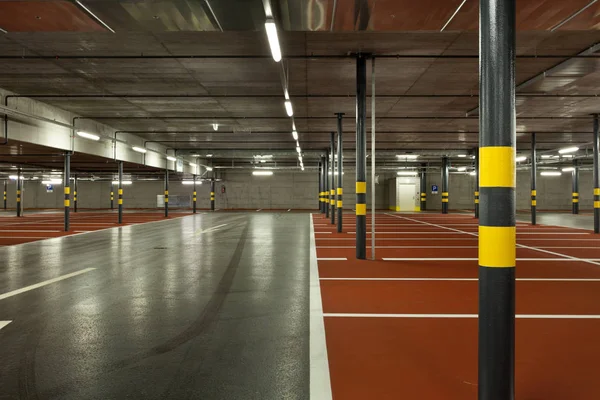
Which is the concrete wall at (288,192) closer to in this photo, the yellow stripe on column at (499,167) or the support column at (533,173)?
the support column at (533,173)

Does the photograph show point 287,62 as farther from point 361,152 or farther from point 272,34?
point 272,34

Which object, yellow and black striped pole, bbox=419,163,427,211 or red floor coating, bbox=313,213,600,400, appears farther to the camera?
yellow and black striped pole, bbox=419,163,427,211

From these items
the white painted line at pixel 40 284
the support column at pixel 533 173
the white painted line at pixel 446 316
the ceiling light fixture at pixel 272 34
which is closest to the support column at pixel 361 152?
the ceiling light fixture at pixel 272 34

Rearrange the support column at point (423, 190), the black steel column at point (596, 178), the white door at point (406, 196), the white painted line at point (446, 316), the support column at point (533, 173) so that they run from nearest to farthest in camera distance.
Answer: the white painted line at point (446, 316)
the black steel column at point (596, 178)
the support column at point (533, 173)
the white door at point (406, 196)
the support column at point (423, 190)

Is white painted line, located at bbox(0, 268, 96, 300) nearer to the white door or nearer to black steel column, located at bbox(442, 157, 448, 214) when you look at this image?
black steel column, located at bbox(442, 157, 448, 214)

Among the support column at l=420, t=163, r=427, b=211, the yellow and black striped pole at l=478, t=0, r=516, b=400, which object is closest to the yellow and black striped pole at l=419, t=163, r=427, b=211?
the support column at l=420, t=163, r=427, b=211

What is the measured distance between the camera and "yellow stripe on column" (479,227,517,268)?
2.65 meters

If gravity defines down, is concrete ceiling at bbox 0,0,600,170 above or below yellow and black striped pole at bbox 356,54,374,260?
above

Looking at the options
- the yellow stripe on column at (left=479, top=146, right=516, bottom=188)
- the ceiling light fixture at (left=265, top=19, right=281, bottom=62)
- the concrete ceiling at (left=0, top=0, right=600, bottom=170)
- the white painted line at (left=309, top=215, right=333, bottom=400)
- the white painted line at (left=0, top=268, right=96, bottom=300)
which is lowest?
the white painted line at (left=309, top=215, right=333, bottom=400)

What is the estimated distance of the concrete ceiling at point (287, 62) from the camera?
19.8ft

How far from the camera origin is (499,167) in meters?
2.64

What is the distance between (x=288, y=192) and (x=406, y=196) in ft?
40.2

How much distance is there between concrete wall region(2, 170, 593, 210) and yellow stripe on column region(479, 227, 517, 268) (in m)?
41.3

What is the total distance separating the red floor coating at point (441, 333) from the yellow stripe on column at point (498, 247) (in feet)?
3.71
